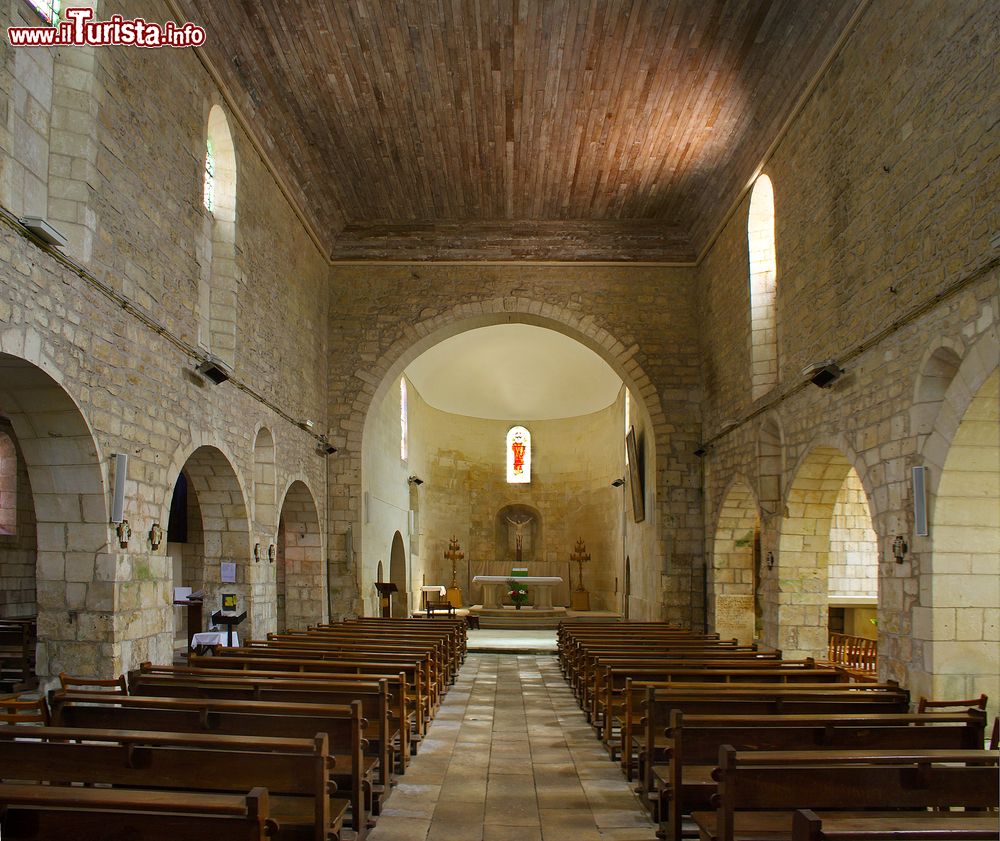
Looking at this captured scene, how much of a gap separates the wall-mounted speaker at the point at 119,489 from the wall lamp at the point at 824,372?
6.84 m

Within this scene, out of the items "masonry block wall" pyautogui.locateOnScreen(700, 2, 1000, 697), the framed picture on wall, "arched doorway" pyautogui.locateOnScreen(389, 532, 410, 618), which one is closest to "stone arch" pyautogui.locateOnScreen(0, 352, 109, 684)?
"masonry block wall" pyautogui.locateOnScreen(700, 2, 1000, 697)

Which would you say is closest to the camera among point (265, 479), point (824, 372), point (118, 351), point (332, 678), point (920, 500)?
point (332, 678)

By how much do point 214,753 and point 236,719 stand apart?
1.19 meters

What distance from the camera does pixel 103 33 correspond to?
7.30 metres

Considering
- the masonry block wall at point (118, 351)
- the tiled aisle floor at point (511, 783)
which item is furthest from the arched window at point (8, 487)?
the tiled aisle floor at point (511, 783)

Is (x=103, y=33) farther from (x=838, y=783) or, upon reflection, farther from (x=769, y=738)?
(x=838, y=783)

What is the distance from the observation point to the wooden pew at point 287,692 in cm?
582

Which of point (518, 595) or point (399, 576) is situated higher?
point (399, 576)

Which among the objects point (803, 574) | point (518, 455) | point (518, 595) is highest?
point (518, 455)

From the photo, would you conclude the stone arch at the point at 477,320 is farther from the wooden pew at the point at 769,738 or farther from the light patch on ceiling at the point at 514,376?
the wooden pew at the point at 769,738

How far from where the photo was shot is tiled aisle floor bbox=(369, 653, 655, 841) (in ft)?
17.4

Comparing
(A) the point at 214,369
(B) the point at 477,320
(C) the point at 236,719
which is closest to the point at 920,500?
(C) the point at 236,719

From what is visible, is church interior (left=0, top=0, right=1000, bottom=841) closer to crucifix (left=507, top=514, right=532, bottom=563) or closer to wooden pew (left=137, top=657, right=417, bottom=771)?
wooden pew (left=137, top=657, right=417, bottom=771)

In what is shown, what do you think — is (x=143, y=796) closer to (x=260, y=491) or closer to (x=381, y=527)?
(x=260, y=491)
